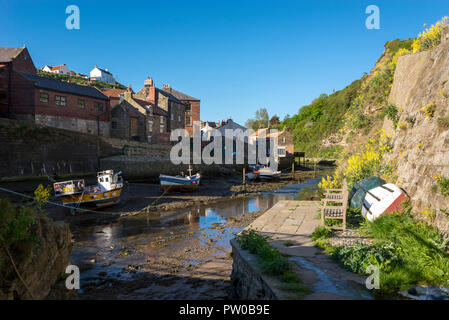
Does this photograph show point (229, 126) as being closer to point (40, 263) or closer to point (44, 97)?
point (44, 97)

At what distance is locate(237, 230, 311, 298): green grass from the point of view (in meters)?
4.64

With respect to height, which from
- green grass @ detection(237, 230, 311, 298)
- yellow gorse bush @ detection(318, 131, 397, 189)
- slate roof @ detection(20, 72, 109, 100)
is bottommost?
green grass @ detection(237, 230, 311, 298)

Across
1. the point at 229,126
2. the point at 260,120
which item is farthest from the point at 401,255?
the point at 260,120

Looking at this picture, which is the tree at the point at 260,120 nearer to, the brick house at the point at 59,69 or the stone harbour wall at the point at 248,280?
the brick house at the point at 59,69

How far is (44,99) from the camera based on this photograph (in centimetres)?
3052

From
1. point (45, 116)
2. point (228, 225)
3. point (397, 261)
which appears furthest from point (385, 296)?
point (45, 116)

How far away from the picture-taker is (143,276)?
30.1 feet

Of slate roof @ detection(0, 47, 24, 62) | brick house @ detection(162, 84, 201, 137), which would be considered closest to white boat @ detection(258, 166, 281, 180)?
brick house @ detection(162, 84, 201, 137)

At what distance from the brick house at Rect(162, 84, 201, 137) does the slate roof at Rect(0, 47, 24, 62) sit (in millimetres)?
28544

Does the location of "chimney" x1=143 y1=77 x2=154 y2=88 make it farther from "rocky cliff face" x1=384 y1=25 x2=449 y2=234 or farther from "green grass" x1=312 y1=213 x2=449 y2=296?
"green grass" x1=312 y1=213 x2=449 y2=296

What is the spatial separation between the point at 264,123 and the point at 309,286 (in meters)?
102

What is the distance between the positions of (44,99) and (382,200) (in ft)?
107

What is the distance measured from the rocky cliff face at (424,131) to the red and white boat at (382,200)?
0.33m
